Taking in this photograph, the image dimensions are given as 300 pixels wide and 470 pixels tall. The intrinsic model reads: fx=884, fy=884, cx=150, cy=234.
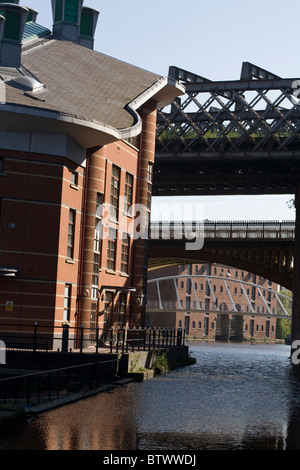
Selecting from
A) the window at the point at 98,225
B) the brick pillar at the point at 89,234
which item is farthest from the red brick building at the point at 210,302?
the brick pillar at the point at 89,234

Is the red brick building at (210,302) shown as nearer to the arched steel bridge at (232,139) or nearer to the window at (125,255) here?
the arched steel bridge at (232,139)

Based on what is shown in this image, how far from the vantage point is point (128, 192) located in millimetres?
44500

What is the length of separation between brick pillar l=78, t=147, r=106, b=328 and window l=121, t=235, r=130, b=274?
553cm

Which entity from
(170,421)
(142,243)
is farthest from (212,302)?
(170,421)

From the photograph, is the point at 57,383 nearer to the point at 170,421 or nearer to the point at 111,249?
the point at 170,421

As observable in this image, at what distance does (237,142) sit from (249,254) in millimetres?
13868

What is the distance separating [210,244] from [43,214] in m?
38.9

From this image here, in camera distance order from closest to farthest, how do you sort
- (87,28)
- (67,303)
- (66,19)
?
1. (67,303)
2. (66,19)
3. (87,28)

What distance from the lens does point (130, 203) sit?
1758 inches

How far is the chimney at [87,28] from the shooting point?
5097 cm

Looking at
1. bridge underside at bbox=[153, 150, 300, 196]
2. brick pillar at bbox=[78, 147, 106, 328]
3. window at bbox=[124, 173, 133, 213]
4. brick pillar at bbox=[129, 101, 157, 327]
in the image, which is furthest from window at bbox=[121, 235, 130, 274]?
bridge underside at bbox=[153, 150, 300, 196]

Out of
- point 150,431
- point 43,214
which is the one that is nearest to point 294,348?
point 43,214

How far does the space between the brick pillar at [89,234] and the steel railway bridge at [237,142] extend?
914 inches

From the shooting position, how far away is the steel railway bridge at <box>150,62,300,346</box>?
Result: 60.4 metres
